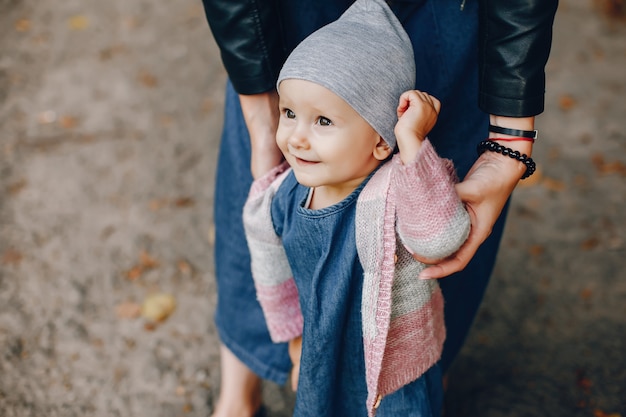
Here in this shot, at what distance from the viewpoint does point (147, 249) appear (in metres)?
3.02

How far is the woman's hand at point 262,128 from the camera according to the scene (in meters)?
1.77

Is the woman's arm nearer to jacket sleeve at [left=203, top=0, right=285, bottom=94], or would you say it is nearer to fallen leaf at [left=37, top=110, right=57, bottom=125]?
jacket sleeve at [left=203, top=0, right=285, bottom=94]

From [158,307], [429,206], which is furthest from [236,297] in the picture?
[429,206]

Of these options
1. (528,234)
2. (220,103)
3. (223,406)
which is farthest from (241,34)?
(220,103)

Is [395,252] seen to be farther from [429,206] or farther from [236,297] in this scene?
[236,297]

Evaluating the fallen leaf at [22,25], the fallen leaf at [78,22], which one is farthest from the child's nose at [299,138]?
the fallen leaf at [22,25]

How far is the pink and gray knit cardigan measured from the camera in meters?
1.26

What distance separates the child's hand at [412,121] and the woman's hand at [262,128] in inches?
20.7

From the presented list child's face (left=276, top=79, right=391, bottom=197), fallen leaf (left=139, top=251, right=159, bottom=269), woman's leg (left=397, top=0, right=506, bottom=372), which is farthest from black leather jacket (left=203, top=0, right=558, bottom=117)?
fallen leaf (left=139, top=251, right=159, bottom=269)

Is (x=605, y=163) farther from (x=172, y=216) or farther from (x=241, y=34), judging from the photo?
(x=241, y=34)

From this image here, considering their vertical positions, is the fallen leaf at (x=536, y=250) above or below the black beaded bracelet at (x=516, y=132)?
below

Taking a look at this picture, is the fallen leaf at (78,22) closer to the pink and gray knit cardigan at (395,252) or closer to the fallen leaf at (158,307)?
the fallen leaf at (158,307)

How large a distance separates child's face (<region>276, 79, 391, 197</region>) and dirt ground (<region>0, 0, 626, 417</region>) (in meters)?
1.31

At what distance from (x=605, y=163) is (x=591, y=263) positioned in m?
0.79
